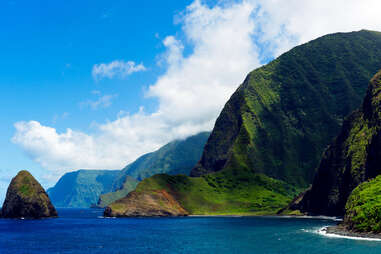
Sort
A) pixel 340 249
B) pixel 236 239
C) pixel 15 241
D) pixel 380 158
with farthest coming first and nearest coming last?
pixel 380 158, pixel 15 241, pixel 236 239, pixel 340 249

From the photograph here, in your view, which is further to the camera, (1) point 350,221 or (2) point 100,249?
(1) point 350,221

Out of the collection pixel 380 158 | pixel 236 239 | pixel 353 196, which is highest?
pixel 380 158

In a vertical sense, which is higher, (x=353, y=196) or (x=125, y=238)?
(x=353, y=196)

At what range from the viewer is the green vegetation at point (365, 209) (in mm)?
125375

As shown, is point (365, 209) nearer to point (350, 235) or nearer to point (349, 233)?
point (349, 233)

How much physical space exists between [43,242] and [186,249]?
61006 millimetres

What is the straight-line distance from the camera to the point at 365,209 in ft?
433

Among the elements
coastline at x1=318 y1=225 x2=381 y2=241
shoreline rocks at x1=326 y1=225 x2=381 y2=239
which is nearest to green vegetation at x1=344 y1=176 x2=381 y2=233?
shoreline rocks at x1=326 y1=225 x2=381 y2=239

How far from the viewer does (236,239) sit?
450 feet

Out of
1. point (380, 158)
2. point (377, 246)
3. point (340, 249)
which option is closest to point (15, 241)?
point (340, 249)

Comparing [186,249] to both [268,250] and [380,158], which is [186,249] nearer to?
[268,250]

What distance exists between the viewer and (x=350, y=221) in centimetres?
14125

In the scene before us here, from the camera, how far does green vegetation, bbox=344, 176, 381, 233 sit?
125 m

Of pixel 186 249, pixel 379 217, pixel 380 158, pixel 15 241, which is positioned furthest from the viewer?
pixel 380 158
